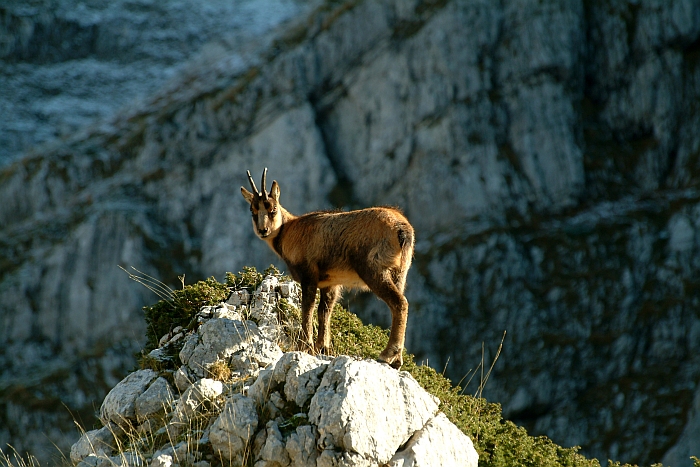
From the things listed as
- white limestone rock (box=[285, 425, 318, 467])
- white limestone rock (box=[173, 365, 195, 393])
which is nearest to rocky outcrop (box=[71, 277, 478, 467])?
white limestone rock (box=[285, 425, 318, 467])

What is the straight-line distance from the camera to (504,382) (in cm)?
6712

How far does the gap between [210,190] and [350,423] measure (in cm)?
6959

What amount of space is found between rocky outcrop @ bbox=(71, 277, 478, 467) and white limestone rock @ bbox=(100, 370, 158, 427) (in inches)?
0.8

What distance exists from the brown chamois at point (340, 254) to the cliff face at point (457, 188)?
182 ft

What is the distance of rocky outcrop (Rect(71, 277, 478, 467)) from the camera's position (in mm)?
8852

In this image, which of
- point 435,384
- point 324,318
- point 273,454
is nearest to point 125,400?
point 273,454

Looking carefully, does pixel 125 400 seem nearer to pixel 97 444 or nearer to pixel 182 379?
pixel 97 444

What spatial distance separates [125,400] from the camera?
10789 millimetres

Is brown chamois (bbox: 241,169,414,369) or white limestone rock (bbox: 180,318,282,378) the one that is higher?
brown chamois (bbox: 241,169,414,369)

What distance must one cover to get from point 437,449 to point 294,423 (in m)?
1.87

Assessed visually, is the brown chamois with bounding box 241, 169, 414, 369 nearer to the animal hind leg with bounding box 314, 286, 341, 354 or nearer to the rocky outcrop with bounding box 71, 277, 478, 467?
the animal hind leg with bounding box 314, 286, 341, 354

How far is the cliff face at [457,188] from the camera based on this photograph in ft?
225

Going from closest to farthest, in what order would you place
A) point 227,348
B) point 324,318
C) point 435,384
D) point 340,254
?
point 227,348
point 340,254
point 324,318
point 435,384

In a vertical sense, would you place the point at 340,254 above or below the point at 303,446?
above
